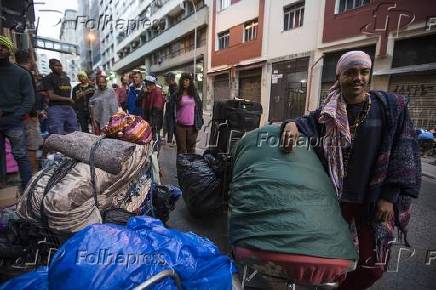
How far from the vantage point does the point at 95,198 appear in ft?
7.47

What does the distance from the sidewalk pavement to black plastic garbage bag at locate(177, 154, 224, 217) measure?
492 centimetres

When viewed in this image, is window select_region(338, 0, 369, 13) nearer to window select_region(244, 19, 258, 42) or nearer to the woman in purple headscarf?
window select_region(244, 19, 258, 42)

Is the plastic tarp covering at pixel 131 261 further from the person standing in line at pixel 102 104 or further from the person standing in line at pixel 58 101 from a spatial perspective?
the person standing in line at pixel 102 104

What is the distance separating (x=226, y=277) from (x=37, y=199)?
1642 millimetres

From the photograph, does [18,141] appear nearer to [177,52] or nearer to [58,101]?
[58,101]

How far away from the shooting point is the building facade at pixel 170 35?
79.4 feet

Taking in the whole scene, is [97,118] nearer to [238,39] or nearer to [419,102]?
[419,102]

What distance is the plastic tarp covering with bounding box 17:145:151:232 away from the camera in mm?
2072

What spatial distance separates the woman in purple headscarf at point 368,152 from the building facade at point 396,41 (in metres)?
10.1

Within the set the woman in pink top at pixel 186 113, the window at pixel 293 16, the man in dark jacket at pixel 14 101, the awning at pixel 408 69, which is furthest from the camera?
the window at pixel 293 16

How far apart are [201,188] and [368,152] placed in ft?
5.97

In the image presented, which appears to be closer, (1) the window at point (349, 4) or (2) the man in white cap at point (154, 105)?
(2) the man in white cap at point (154, 105)

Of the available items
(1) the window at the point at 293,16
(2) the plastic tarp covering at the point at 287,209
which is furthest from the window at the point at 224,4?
(2) the plastic tarp covering at the point at 287,209

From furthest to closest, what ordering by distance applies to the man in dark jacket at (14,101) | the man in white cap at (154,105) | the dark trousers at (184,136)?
the man in white cap at (154,105), the dark trousers at (184,136), the man in dark jacket at (14,101)
